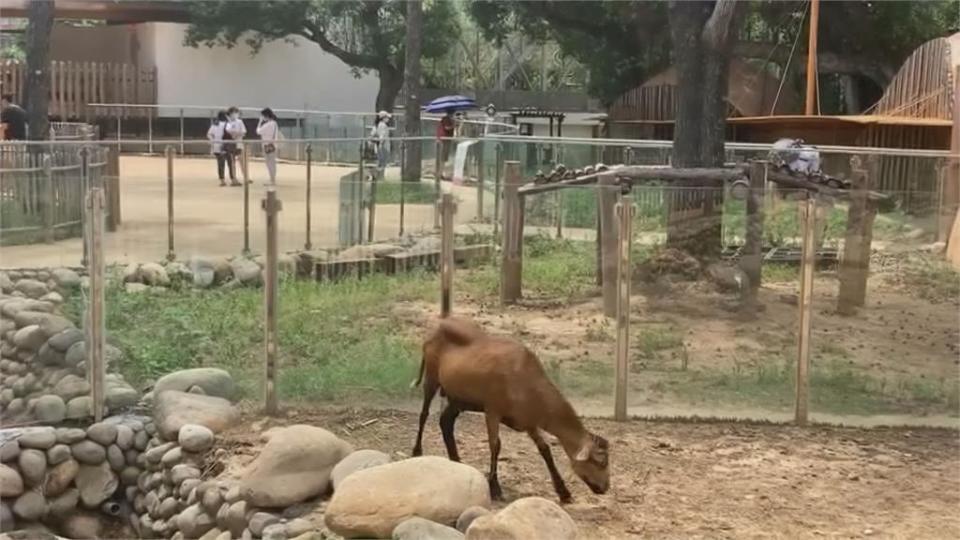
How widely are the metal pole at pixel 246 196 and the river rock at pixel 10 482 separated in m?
4.09

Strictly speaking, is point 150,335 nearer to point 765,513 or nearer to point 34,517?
point 34,517

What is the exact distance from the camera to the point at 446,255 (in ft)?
29.7

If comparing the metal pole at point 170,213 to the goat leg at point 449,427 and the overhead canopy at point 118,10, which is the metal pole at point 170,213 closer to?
the goat leg at point 449,427

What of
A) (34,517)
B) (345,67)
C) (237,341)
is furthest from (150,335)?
(345,67)

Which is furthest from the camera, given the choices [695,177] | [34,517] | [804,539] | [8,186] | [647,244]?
[695,177]

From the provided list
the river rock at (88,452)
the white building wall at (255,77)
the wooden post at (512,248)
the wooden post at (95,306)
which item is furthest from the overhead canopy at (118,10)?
the river rock at (88,452)

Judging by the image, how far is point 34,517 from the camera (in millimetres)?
7668

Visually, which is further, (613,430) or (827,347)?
(827,347)

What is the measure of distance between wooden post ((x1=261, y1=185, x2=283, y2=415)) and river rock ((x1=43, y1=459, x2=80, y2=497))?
122 centimetres

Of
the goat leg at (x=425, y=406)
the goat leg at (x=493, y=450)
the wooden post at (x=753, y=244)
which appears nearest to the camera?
the goat leg at (x=493, y=450)

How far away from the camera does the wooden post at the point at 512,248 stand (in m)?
11.0

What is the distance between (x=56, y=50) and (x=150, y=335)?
28483mm

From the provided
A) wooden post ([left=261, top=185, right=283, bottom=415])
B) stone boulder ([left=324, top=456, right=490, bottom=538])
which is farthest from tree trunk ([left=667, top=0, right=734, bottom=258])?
stone boulder ([left=324, top=456, right=490, bottom=538])

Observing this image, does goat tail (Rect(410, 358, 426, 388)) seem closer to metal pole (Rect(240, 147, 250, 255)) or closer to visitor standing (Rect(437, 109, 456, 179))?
metal pole (Rect(240, 147, 250, 255))
